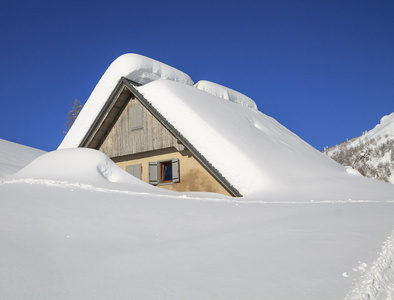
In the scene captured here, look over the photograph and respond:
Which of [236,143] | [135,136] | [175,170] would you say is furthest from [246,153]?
[135,136]

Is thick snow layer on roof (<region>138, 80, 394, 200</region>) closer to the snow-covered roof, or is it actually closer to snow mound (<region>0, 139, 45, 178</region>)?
the snow-covered roof

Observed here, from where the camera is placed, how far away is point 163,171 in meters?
13.8

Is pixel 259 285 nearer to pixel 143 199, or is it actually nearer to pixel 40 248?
pixel 40 248

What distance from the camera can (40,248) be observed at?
3367 mm

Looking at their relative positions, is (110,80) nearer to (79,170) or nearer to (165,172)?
(165,172)

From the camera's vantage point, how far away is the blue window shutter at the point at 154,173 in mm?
13414

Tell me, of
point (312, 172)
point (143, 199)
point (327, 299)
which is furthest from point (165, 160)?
point (327, 299)

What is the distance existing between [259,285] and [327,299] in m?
0.50

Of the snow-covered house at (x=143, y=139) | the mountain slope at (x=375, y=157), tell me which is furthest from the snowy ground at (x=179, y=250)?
the mountain slope at (x=375, y=157)

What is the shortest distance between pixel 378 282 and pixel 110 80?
519 inches

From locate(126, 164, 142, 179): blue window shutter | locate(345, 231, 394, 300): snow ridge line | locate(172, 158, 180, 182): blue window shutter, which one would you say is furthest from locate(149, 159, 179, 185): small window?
locate(345, 231, 394, 300): snow ridge line

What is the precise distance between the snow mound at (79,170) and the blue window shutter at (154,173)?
444cm

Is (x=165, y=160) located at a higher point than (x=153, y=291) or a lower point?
higher

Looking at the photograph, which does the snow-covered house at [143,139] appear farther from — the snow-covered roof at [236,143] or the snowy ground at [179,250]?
the snowy ground at [179,250]
